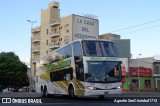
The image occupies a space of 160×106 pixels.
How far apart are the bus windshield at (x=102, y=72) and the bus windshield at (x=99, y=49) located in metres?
0.63

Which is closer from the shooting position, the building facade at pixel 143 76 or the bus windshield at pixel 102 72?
the bus windshield at pixel 102 72

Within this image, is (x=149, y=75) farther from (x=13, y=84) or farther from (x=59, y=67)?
(x=59, y=67)

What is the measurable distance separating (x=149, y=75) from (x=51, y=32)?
1165 inches

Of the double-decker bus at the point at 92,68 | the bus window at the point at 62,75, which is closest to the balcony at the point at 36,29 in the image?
the bus window at the point at 62,75

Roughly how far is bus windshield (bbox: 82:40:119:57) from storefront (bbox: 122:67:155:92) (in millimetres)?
41259

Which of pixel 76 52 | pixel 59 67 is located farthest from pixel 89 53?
pixel 59 67

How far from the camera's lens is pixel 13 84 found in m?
81.5

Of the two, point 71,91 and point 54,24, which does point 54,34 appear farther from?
point 71,91

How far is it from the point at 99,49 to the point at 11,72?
60493mm

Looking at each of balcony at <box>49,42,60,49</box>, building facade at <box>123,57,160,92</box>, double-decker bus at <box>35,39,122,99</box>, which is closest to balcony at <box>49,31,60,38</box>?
balcony at <box>49,42,60,49</box>

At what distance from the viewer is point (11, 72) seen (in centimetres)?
7981

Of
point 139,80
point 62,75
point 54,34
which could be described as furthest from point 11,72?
point 62,75

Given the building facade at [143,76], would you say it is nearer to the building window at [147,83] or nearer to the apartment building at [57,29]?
the building window at [147,83]

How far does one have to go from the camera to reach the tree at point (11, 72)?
79.6 m
